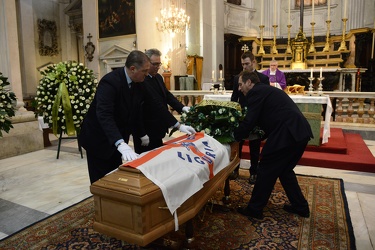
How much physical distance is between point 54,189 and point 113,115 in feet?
7.27

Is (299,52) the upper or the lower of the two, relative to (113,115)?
upper

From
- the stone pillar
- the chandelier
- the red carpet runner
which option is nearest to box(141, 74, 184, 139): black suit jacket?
the red carpet runner

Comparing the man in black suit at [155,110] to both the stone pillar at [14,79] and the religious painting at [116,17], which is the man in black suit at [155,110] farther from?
the religious painting at [116,17]

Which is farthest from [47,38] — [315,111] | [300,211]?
[300,211]

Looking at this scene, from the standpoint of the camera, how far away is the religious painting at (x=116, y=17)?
39.4 ft

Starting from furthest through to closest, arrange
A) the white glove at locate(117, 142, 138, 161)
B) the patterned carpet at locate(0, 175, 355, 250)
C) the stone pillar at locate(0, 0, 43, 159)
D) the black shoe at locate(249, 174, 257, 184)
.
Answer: the stone pillar at locate(0, 0, 43, 159) → the black shoe at locate(249, 174, 257, 184) → the patterned carpet at locate(0, 175, 355, 250) → the white glove at locate(117, 142, 138, 161)

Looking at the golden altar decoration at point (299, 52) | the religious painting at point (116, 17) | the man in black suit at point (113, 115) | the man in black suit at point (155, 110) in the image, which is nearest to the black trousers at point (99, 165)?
the man in black suit at point (113, 115)

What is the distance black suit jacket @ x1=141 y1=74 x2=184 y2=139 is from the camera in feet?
10.4

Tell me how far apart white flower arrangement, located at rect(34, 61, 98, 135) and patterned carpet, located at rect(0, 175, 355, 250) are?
7.32ft

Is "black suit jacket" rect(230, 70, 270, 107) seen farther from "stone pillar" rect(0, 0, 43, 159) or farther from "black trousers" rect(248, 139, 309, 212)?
"stone pillar" rect(0, 0, 43, 159)

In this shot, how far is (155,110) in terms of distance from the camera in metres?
3.23

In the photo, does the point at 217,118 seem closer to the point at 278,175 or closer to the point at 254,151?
the point at 278,175

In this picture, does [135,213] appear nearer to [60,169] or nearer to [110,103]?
[110,103]

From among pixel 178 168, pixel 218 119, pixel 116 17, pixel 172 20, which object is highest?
pixel 116 17
